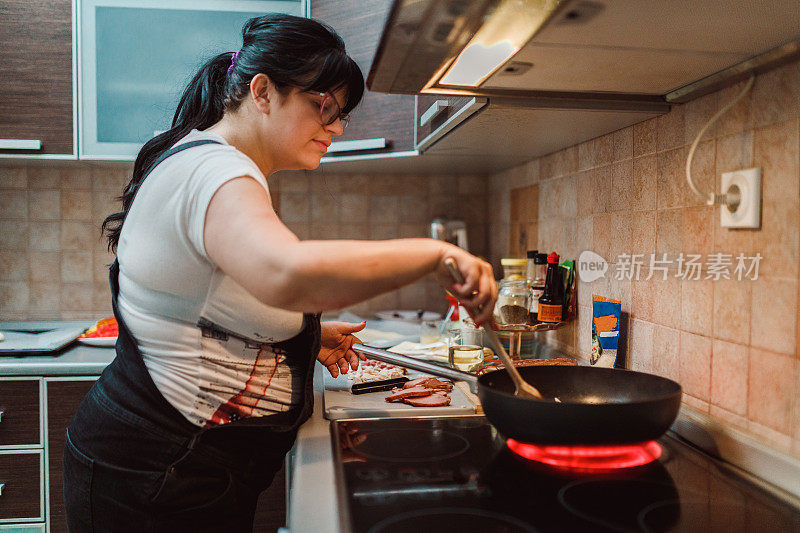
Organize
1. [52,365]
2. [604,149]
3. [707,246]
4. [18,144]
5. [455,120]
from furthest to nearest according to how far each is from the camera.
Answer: [18,144] → [52,365] → [604,149] → [455,120] → [707,246]

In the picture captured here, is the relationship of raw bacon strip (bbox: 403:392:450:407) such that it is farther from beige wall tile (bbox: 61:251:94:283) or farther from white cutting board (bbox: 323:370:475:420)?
beige wall tile (bbox: 61:251:94:283)

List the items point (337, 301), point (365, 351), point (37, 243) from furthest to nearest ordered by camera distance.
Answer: point (37, 243)
point (365, 351)
point (337, 301)

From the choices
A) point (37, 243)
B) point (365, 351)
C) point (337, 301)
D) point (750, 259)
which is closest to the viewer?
point (337, 301)

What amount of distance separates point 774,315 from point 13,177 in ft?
7.65

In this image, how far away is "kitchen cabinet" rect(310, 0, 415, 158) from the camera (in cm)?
174

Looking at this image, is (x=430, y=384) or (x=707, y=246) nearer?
(x=707, y=246)

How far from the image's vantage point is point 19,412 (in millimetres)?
1552

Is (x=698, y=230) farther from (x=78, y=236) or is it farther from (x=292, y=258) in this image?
(x=78, y=236)

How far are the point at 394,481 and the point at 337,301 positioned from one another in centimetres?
27

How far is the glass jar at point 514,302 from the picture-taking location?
4.75 feet

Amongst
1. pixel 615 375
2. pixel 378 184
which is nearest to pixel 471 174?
pixel 378 184

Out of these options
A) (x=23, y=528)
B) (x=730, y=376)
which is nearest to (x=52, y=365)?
(x=23, y=528)

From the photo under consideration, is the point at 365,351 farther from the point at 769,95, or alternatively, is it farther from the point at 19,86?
the point at 19,86

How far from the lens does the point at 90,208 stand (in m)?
2.16
